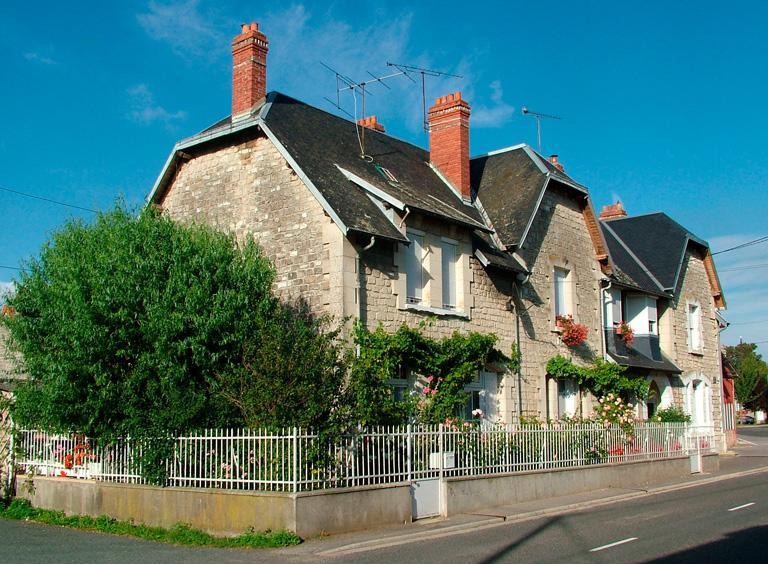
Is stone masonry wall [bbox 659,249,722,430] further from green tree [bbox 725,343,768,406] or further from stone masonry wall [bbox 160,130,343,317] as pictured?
green tree [bbox 725,343,768,406]

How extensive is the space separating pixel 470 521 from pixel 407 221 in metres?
6.62

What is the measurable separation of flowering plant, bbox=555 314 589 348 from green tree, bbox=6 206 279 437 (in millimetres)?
9530

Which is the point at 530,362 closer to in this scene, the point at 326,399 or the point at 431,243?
the point at 431,243

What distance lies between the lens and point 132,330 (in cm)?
1357

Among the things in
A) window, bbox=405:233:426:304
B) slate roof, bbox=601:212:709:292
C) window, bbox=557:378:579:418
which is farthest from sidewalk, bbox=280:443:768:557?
slate roof, bbox=601:212:709:292

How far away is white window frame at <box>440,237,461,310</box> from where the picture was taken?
18.2 m

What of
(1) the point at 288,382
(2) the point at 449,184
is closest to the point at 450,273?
(2) the point at 449,184

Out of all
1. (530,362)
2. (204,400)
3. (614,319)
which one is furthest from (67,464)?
(614,319)

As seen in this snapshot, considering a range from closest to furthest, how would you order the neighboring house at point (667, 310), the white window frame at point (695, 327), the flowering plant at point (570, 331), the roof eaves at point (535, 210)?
the roof eaves at point (535, 210) < the flowering plant at point (570, 331) < the neighboring house at point (667, 310) < the white window frame at point (695, 327)

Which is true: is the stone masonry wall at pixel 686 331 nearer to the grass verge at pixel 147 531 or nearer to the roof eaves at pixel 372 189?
the roof eaves at pixel 372 189

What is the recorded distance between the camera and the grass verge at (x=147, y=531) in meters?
10.9

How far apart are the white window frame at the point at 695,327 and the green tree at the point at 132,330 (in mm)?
19942

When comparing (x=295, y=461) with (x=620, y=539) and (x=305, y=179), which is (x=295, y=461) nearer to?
(x=620, y=539)

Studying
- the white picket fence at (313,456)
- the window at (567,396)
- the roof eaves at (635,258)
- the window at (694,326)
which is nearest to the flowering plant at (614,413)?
the window at (567,396)
